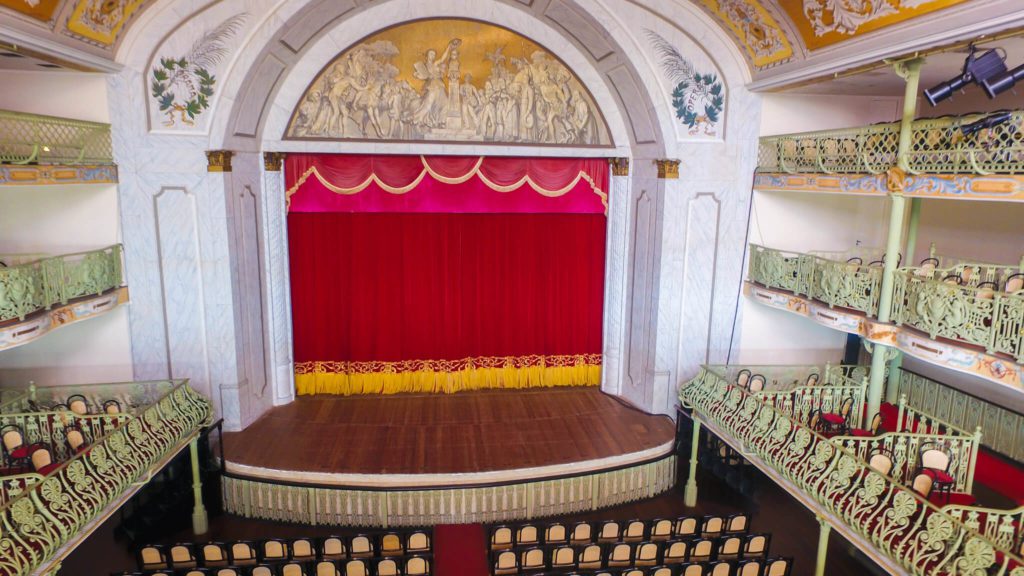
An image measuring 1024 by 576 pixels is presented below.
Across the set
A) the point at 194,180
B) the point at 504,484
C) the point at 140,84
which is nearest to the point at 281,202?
the point at 194,180

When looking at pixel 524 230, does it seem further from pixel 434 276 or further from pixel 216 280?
pixel 216 280

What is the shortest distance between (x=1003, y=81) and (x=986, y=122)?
19.7 inches

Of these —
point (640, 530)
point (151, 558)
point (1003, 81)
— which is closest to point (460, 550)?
point (640, 530)

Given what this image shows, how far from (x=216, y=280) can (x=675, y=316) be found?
29.0ft

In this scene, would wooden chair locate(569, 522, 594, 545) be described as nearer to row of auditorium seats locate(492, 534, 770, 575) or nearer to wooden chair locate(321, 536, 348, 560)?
row of auditorium seats locate(492, 534, 770, 575)

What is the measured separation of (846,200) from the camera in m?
13.5

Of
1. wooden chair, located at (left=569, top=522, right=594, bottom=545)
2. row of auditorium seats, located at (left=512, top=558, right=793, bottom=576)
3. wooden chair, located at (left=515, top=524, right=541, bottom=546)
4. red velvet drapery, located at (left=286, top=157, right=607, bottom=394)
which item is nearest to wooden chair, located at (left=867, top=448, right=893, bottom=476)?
row of auditorium seats, located at (left=512, top=558, right=793, bottom=576)

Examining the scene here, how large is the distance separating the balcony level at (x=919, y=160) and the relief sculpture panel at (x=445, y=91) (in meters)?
4.28

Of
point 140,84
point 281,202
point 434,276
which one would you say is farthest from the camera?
point 434,276

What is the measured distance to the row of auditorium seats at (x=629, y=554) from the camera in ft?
30.2

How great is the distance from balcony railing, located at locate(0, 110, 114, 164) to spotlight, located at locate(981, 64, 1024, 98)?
1235 centimetres

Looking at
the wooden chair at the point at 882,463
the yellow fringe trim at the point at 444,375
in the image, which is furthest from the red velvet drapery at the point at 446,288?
the wooden chair at the point at 882,463

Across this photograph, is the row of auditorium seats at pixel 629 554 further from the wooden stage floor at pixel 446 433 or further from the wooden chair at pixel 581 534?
the wooden stage floor at pixel 446 433

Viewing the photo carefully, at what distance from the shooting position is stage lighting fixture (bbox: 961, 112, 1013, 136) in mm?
7816
